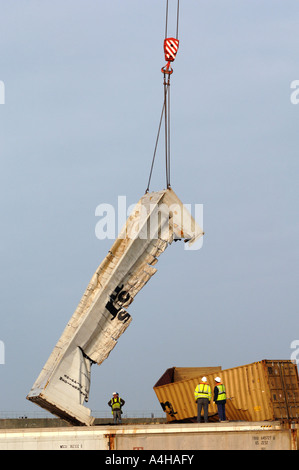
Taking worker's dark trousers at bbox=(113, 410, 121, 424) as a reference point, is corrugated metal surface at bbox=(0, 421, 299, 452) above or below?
below

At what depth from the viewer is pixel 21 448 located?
1587 cm

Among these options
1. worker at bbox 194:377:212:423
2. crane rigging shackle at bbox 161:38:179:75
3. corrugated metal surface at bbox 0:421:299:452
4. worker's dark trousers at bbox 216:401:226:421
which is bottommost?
corrugated metal surface at bbox 0:421:299:452

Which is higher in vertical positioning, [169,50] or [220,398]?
[169,50]

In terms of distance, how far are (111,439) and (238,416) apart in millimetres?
4728

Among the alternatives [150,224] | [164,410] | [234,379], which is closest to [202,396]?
[234,379]

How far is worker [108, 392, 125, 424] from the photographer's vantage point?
21203mm

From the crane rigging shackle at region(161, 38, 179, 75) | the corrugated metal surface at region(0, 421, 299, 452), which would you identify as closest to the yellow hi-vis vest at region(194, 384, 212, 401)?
the corrugated metal surface at region(0, 421, 299, 452)

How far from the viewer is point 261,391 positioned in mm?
18766

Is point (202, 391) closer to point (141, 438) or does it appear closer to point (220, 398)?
point (220, 398)

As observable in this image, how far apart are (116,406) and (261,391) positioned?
4.70 m

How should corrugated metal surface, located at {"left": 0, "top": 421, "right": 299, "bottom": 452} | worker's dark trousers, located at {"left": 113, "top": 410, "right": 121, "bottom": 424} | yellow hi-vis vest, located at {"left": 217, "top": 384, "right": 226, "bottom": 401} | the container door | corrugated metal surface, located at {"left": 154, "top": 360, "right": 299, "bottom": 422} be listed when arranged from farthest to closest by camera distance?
worker's dark trousers, located at {"left": 113, "top": 410, "right": 121, "bottom": 424} → yellow hi-vis vest, located at {"left": 217, "top": 384, "right": 226, "bottom": 401} → corrugated metal surface, located at {"left": 154, "top": 360, "right": 299, "bottom": 422} → the container door → corrugated metal surface, located at {"left": 0, "top": 421, "right": 299, "bottom": 452}

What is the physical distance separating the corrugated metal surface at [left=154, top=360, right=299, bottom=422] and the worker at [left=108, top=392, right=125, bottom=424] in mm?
2290

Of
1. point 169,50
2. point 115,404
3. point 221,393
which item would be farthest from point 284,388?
point 169,50

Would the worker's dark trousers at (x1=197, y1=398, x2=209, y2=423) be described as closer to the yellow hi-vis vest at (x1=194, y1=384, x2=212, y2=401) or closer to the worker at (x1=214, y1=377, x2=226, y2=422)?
the yellow hi-vis vest at (x1=194, y1=384, x2=212, y2=401)
